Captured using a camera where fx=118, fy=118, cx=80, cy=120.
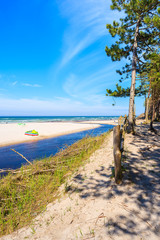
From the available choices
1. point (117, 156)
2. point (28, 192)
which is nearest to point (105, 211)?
point (117, 156)

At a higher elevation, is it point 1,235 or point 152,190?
point 152,190

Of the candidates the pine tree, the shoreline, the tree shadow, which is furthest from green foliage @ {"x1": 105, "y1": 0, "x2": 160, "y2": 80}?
the shoreline

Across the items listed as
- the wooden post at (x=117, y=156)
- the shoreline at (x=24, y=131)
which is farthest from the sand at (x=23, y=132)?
the wooden post at (x=117, y=156)

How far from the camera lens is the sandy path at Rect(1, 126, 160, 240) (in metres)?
2.35

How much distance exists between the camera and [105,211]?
281 centimetres

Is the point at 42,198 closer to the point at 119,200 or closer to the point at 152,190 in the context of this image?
the point at 119,200

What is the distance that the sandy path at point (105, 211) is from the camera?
2.35 m

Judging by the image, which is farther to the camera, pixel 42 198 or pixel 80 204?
pixel 42 198

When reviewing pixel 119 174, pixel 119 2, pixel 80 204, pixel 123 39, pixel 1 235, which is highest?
pixel 119 2

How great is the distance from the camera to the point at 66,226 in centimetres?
265

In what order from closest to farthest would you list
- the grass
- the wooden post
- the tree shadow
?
1. the tree shadow
2. the grass
3. the wooden post

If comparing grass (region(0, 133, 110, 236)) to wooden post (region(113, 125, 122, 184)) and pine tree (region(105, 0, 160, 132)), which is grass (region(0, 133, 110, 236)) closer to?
wooden post (region(113, 125, 122, 184))

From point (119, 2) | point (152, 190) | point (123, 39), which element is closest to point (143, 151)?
point (152, 190)

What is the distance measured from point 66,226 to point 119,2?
12.4m
